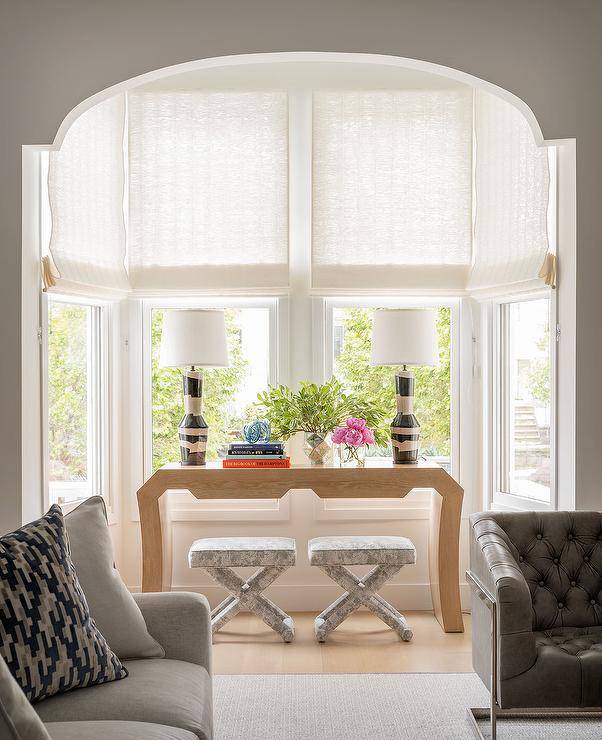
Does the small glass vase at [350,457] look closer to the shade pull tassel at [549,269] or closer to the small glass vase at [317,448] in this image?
the small glass vase at [317,448]

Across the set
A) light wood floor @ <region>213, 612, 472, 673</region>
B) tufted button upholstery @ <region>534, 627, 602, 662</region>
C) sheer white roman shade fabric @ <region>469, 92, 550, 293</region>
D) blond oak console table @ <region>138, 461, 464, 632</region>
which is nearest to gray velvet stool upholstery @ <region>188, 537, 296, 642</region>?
light wood floor @ <region>213, 612, 472, 673</region>

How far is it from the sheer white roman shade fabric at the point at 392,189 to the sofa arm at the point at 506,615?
213 centimetres

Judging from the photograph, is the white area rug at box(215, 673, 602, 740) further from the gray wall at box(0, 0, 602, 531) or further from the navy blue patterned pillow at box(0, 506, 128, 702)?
the gray wall at box(0, 0, 602, 531)

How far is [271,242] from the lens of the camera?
4.62 meters

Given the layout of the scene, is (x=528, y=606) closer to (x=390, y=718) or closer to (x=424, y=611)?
(x=390, y=718)

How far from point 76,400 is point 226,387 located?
2.86ft

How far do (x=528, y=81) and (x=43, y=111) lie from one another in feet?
6.90

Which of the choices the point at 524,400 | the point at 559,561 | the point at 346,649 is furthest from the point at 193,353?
the point at 559,561

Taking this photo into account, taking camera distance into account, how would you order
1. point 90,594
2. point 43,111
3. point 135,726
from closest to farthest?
point 135,726 < point 90,594 < point 43,111

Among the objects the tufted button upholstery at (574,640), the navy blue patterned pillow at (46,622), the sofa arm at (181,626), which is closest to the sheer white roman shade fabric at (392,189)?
the tufted button upholstery at (574,640)

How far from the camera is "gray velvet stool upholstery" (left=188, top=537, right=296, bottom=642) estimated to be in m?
3.96

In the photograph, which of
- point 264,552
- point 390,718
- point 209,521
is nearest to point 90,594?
point 390,718

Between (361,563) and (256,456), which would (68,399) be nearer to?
(256,456)

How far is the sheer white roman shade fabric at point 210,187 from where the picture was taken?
4.60 m
